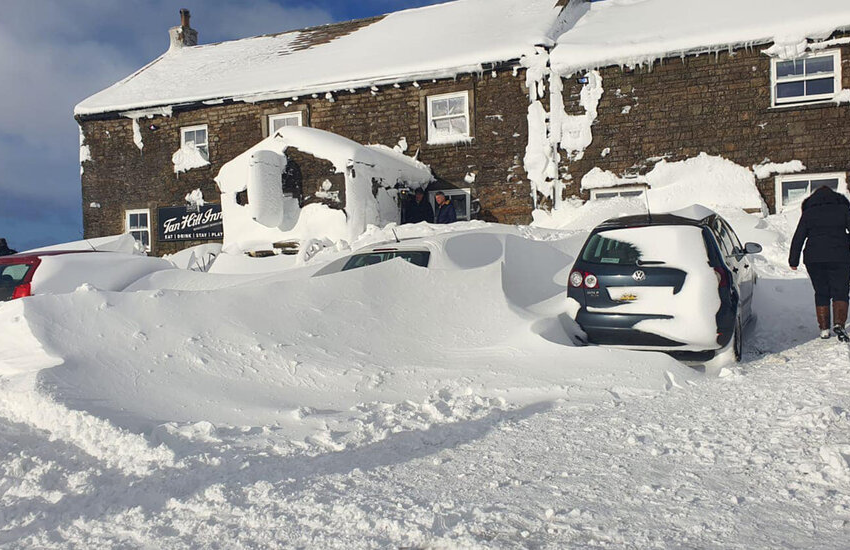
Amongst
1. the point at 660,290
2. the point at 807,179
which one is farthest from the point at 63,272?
the point at 807,179

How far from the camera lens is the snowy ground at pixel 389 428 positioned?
2.90m

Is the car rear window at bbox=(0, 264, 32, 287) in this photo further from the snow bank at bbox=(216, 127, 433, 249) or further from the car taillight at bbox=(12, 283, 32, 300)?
the snow bank at bbox=(216, 127, 433, 249)

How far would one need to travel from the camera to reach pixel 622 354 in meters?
5.52

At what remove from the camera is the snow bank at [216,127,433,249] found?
14.1 m

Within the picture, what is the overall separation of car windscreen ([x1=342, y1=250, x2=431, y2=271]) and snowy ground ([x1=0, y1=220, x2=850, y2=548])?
0.86m

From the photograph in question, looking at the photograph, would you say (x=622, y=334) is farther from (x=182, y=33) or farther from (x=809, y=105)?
(x=182, y=33)

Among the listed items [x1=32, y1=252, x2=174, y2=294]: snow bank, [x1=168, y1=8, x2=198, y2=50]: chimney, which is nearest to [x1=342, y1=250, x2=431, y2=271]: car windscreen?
[x1=32, y1=252, x2=174, y2=294]: snow bank

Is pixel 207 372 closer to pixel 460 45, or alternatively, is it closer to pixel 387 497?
pixel 387 497

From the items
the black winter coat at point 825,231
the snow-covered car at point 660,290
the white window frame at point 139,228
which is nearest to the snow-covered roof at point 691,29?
the black winter coat at point 825,231

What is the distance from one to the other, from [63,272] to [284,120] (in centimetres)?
1033

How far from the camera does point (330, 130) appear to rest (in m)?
16.7

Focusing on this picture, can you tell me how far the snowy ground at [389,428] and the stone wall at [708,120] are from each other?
8044 millimetres

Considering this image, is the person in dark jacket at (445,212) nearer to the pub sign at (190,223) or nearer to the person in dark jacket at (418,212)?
the person in dark jacket at (418,212)

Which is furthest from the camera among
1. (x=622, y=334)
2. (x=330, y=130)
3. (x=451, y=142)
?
(x=330, y=130)
